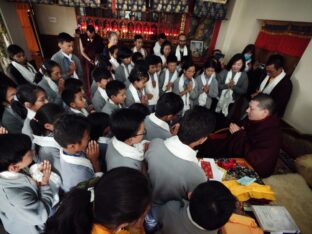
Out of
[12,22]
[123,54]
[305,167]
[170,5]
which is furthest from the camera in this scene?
[170,5]

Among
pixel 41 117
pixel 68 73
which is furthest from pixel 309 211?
pixel 68 73

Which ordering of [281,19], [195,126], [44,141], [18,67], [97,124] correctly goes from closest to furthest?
1. [195,126]
2. [44,141]
3. [97,124]
4. [18,67]
5. [281,19]

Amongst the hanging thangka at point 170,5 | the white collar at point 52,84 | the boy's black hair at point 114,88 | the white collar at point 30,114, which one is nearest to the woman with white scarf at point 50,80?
the white collar at point 52,84

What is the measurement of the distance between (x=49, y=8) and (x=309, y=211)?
30.4ft

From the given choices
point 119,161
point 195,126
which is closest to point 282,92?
point 195,126

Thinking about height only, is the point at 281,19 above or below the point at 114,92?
above

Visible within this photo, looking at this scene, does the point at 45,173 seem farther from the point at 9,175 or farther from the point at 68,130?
the point at 68,130

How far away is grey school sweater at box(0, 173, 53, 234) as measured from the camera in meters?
1.23

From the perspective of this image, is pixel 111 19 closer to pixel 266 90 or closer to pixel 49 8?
pixel 49 8

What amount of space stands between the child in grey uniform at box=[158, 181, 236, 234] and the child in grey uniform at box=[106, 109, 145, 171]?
0.54m

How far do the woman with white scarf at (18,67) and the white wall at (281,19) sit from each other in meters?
5.00

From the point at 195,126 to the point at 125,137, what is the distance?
0.56 meters

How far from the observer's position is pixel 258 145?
2209mm

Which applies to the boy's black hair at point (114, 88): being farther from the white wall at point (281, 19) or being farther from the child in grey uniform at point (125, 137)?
the white wall at point (281, 19)
